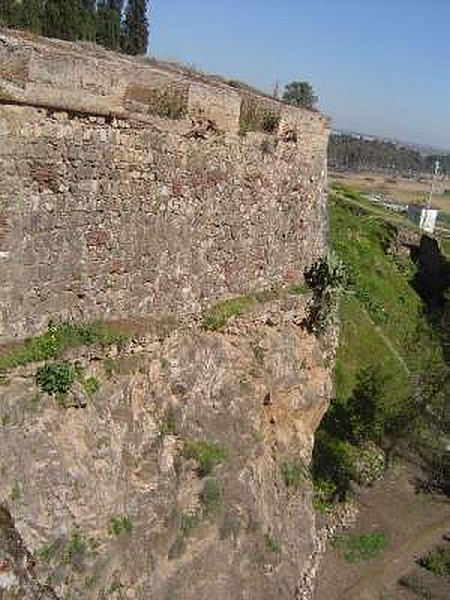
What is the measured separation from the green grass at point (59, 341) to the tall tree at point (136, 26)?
75.2 feet

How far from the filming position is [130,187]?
1173 cm

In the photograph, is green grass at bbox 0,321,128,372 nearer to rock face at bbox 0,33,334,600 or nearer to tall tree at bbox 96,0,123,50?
rock face at bbox 0,33,334,600

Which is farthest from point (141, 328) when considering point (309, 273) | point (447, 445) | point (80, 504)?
point (447, 445)

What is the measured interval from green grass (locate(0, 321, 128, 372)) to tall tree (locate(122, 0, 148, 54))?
22924mm

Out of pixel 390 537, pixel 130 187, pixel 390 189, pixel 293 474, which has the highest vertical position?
pixel 130 187

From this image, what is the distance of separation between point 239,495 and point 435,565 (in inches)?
295

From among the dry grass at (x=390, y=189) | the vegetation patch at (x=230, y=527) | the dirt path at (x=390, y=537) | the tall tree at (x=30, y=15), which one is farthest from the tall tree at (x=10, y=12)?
the dry grass at (x=390, y=189)

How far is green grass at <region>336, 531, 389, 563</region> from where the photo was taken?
61.6 feet

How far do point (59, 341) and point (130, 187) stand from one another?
258 centimetres

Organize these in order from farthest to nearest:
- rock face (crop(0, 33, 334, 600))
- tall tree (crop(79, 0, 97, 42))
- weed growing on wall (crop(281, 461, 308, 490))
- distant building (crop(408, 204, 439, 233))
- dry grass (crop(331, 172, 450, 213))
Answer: dry grass (crop(331, 172, 450, 213)) → distant building (crop(408, 204, 439, 233)) → tall tree (crop(79, 0, 97, 42)) → weed growing on wall (crop(281, 461, 308, 490)) → rock face (crop(0, 33, 334, 600))

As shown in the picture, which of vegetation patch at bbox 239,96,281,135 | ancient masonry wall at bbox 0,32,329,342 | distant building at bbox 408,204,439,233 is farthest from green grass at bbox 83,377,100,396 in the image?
distant building at bbox 408,204,439,233

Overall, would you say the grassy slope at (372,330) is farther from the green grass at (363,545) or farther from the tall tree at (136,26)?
the tall tree at (136,26)

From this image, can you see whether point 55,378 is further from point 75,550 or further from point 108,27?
point 108,27

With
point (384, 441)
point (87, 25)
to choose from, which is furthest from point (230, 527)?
point (87, 25)
